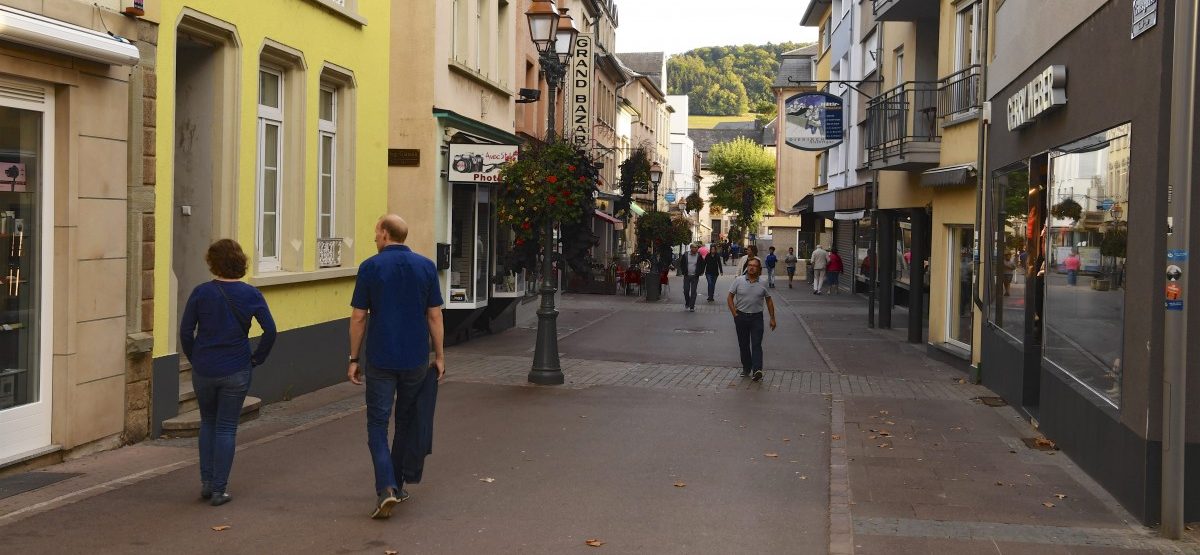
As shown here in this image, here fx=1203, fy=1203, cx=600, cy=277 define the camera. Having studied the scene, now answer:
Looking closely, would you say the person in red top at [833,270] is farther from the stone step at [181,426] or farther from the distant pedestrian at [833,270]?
→ the stone step at [181,426]

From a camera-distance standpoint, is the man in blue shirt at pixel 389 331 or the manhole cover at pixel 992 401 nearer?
the man in blue shirt at pixel 389 331

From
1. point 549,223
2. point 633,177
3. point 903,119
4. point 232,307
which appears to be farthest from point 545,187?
point 633,177

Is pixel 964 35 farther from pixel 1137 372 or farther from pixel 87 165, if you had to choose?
pixel 87 165

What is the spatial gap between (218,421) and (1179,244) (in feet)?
18.9

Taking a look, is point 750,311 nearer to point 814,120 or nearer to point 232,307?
point 232,307

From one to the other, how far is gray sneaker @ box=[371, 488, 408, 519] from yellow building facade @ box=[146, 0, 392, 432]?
11.2 feet

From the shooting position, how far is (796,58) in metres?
51.2

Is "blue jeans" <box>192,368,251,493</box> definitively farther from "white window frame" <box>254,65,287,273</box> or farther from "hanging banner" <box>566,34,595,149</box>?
"hanging banner" <box>566,34,595,149</box>

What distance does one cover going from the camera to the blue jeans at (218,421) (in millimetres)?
7180

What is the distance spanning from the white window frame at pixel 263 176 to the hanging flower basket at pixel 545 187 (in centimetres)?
298

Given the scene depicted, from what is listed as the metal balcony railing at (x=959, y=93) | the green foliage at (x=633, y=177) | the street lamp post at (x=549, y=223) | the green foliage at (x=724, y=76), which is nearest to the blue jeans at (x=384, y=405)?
the street lamp post at (x=549, y=223)

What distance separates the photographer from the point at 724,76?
523ft

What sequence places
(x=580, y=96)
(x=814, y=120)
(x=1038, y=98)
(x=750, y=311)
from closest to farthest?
(x=1038, y=98) < (x=750, y=311) < (x=814, y=120) < (x=580, y=96)

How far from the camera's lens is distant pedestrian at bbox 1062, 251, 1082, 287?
9.59 metres
